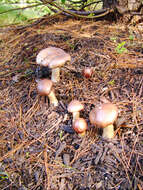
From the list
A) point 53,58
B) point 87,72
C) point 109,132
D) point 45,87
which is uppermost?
point 53,58

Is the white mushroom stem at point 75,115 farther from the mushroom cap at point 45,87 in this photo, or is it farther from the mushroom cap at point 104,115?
the mushroom cap at point 45,87

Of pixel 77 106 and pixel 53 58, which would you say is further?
pixel 53 58

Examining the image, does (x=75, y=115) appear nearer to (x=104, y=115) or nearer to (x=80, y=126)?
(x=80, y=126)

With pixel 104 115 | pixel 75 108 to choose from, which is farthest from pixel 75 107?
pixel 104 115

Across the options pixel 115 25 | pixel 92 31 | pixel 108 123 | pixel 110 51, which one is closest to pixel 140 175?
pixel 108 123

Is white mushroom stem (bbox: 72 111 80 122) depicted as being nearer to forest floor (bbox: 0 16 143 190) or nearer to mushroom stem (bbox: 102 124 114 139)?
forest floor (bbox: 0 16 143 190)

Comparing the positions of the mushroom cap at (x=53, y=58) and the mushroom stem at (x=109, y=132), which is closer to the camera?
the mushroom stem at (x=109, y=132)

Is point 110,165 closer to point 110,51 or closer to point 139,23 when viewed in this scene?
point 110,51

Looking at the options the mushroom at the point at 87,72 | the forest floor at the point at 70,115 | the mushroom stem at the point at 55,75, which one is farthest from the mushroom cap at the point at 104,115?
the mushroom stem at the point at 55,75
